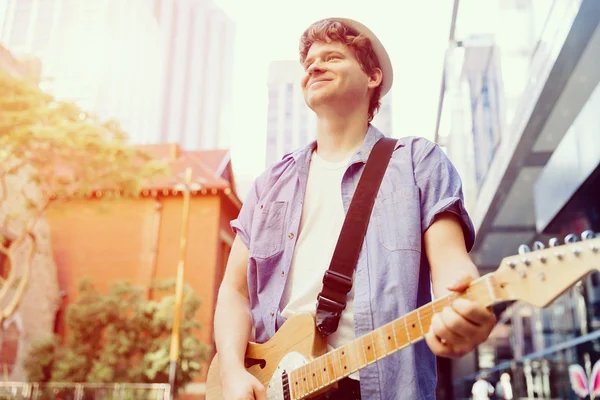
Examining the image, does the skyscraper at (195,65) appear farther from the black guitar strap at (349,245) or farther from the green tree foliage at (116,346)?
the black guitar strap at (349,245)

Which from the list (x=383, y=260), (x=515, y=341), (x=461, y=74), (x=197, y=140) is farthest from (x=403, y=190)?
(x=515, y=341)

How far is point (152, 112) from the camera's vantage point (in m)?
10.8

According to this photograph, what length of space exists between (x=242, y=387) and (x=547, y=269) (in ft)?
2.48

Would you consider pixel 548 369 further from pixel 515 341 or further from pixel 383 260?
pixel 383 260

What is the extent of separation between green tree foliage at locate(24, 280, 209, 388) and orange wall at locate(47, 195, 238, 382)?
166 cm

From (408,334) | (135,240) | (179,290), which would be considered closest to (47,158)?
(135,240)

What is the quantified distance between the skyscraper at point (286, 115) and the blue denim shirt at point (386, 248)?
12.2ft

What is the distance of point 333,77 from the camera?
1.54m

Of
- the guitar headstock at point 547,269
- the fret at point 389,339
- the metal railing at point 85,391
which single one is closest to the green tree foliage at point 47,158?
the metal railing at point 85,391

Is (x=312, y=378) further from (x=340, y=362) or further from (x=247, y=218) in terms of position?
(x=247, y=218)

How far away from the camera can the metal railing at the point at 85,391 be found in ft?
29.8

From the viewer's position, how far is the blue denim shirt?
1.22 meters

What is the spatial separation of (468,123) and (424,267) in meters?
8.39

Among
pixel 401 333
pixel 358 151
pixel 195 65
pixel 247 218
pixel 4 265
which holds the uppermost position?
pixel 195 65
